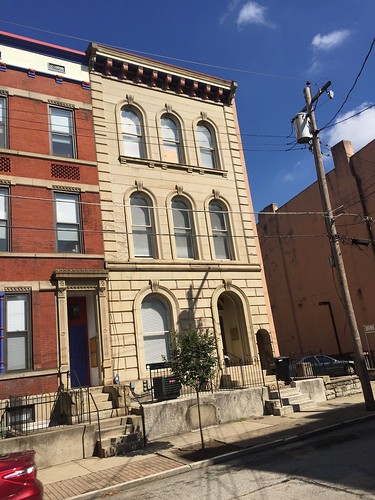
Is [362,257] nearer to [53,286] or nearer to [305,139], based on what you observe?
[305,139]

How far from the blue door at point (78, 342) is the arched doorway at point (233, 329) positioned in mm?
5546

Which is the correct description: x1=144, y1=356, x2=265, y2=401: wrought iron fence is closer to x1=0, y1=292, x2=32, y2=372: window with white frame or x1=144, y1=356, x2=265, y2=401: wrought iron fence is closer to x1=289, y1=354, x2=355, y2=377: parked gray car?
x1=0, y1=292, x2=32, y2=372: window with white frame

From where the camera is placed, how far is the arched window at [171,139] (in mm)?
19094

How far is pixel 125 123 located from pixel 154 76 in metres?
2.68

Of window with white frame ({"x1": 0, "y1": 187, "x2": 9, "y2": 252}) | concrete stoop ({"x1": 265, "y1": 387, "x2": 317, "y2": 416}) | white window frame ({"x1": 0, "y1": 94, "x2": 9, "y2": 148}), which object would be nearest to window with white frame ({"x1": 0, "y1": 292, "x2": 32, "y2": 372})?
window with white frame ({"x1": 0, "y1": 187, "x2": 9, "y2": 252})

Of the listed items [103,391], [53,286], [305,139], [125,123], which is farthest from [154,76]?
[103,391]

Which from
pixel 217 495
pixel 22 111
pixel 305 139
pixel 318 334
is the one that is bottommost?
pixel 217 495

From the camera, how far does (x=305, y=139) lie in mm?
15531

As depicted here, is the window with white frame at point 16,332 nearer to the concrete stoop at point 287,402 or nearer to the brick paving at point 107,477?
the brick paving at point 107,477

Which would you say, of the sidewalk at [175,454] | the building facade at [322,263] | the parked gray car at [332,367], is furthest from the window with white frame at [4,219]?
the building facade at [322,263]

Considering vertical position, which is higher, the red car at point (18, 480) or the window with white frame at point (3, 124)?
the window with white frame at point (3, 124)

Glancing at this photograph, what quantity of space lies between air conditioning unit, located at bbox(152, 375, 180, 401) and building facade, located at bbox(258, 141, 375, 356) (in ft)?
53.9

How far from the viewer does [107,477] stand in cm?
895

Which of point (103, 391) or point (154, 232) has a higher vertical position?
point (154, 232)
